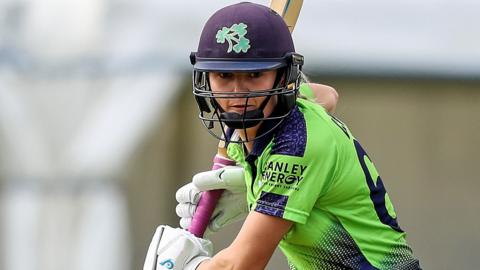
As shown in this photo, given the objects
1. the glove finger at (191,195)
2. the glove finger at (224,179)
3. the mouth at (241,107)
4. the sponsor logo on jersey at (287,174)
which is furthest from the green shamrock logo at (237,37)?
the glove finger at (191,195)

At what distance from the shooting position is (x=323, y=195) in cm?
201

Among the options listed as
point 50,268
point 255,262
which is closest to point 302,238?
point 255,262

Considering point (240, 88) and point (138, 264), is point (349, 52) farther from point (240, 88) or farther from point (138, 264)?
point (240, 88)

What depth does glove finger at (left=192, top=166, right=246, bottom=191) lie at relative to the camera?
244 cm

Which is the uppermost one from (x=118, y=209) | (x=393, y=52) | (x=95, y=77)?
(x=393, y=52)

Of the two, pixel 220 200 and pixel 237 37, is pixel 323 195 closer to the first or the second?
pixel 237 37

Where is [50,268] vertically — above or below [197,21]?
below

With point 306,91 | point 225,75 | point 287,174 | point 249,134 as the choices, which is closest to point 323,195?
point 287,174

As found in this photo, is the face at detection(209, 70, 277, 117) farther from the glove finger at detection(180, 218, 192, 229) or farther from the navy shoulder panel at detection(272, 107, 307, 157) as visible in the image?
the glove finger at detection(180, 218, 192, 229)

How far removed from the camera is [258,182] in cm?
204

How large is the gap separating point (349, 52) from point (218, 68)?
198cm

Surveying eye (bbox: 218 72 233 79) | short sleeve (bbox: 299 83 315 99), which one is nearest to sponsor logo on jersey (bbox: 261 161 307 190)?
eye (bbox: 218 72 233 79)

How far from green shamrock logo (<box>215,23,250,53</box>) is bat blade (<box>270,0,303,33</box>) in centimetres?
71

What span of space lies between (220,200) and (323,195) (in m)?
0.57
